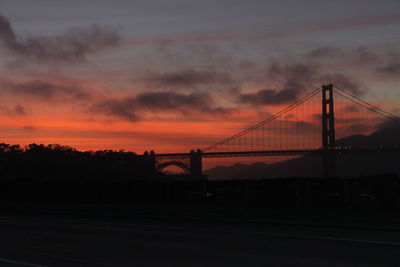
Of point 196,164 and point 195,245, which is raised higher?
point 196,164

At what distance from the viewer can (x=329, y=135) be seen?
396 ft

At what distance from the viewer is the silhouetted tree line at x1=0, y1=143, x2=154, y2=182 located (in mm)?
134500

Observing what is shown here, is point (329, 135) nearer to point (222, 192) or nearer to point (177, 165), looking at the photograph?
point (177, 165)

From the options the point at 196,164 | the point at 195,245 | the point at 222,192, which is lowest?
the point at 195,245

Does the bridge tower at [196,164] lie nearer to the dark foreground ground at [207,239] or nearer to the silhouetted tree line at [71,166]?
the silhouetted tree line at [71,166]

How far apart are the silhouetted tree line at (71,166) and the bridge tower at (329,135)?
36186 mm

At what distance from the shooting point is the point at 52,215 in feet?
101

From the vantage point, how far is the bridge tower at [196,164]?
10675cm

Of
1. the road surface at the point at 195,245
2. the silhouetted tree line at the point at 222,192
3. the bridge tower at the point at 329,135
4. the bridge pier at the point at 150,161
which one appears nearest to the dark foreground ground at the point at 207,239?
the road surface at the point at 195,245

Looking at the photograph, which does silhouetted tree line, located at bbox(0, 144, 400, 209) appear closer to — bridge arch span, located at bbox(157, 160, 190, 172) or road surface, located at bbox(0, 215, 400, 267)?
road surface, located at bbox(0, 215, 400, 267)

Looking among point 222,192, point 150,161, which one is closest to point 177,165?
point 150,161

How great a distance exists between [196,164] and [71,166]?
3575cm

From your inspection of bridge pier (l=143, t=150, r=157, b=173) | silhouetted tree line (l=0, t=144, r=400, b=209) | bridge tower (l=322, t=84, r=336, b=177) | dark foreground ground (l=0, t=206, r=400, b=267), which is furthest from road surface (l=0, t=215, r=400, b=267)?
bridge pier (l=143, t=150, r=157, b=173)

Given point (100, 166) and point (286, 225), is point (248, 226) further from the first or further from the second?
point (100, 166)
